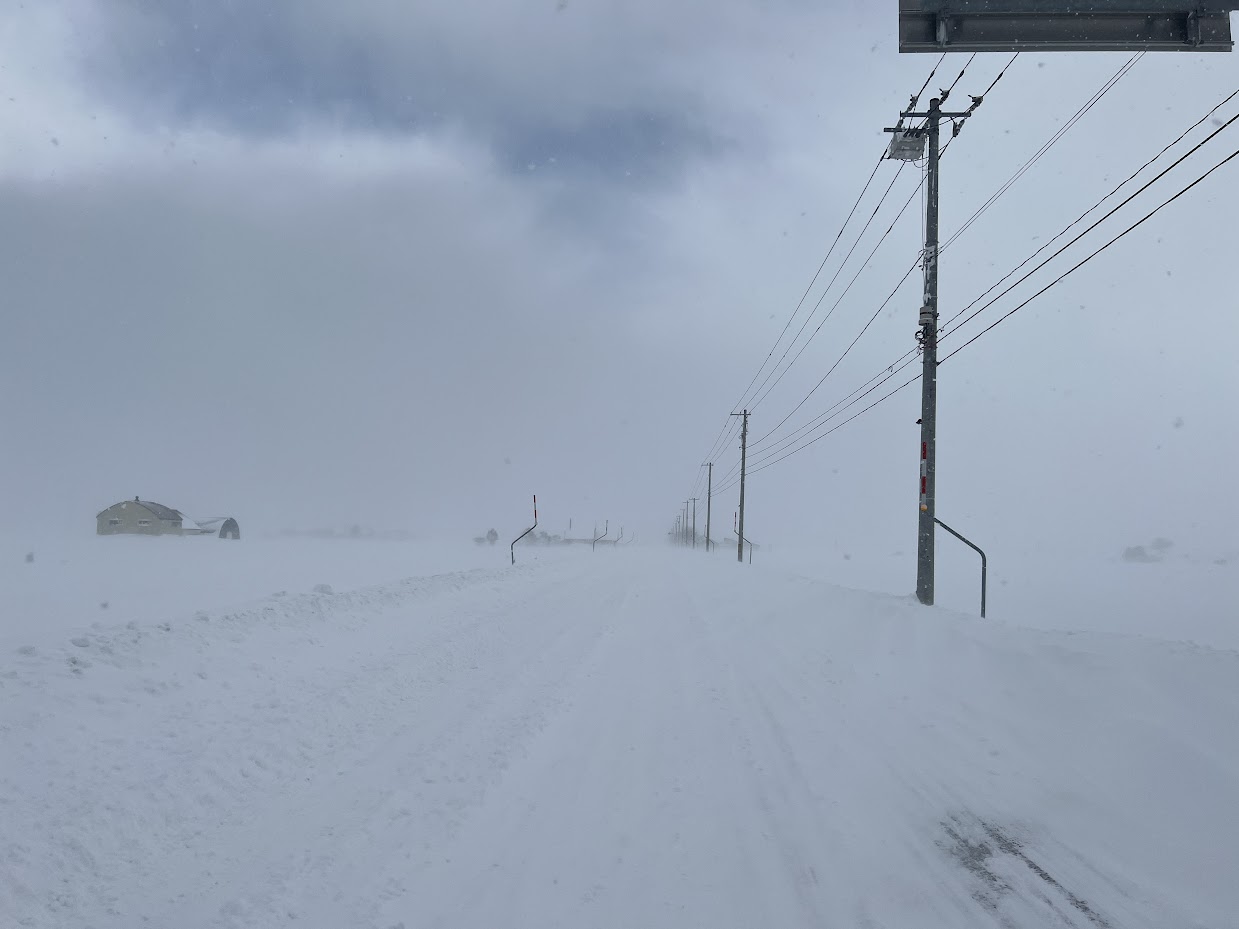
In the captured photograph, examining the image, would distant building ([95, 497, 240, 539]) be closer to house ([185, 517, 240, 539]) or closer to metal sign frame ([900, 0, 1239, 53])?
house ([185, 517, 240, 539])

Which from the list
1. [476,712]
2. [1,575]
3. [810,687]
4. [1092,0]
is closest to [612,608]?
[810,687]

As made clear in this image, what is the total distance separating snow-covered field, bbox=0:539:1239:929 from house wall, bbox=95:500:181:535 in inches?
3130

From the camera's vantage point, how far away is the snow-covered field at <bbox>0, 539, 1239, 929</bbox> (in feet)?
11.4

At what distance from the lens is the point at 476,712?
6484 mm

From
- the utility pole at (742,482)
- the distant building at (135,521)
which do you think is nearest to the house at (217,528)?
the distant building at (135,521)

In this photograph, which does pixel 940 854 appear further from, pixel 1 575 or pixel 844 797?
pixel 1 575

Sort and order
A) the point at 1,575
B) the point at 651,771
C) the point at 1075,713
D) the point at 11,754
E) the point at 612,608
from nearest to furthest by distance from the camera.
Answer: the point at 11,754, the point at 651,771, the point at 1075,713, the point at 612,608, the point at 1,575

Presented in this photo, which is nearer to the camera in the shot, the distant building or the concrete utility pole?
the concrete utility pole

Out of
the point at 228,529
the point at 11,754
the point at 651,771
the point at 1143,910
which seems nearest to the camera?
the point at 1143,910

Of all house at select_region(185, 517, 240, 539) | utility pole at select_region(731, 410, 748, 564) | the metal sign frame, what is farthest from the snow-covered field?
house at select_region(185, 517, 240, 539)

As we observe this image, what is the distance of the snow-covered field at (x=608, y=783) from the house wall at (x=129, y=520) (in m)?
79.5

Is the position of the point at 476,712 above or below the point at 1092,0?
below

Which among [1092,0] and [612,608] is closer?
[1092,0]

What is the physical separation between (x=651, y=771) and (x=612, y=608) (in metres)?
9.98
